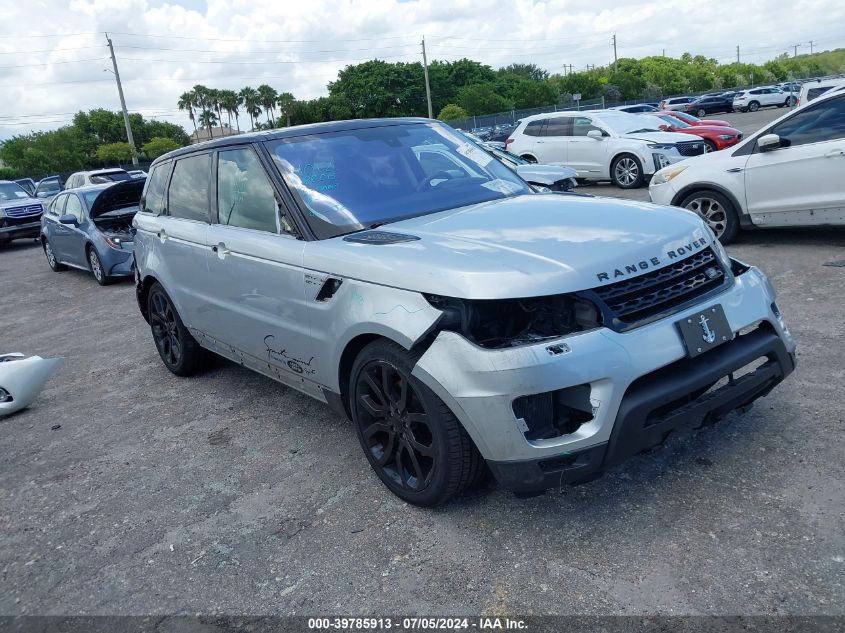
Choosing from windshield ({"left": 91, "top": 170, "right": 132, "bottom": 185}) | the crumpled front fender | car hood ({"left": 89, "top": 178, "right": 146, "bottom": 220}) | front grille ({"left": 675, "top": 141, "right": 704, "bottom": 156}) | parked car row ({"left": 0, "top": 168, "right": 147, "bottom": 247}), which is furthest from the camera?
windshield ({"left": 91, "top": 170, "right": 132, "bottom": 185})

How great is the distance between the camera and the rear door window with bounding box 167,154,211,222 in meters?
4.65

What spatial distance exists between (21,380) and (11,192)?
53.9 ft

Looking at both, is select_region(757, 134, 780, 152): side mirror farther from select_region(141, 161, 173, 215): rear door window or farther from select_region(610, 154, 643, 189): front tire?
select_region(610, 154, 643, 189): front tire

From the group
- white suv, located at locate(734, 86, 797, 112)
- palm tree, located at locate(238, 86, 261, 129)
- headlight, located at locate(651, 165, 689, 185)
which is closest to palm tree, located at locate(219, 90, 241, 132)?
Answer: palm tree, located at locate(238, 86, 261, 129)

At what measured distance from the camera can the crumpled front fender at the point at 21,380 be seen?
16.9 ft

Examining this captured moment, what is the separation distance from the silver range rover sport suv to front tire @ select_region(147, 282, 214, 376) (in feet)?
3.56

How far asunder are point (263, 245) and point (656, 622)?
8.65 feet

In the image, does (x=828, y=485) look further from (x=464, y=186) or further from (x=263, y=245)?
(x=263, y=245)

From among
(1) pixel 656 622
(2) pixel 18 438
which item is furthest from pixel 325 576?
(2) pixel 18 438

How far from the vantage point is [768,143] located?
23.6 ft

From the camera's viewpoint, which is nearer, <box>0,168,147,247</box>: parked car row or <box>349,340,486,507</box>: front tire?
<box>349,340,486,507</box>: front tire

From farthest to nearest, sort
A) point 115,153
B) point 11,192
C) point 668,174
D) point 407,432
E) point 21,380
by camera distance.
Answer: point 115,153 → point 11,192 → point 668,174 → point 21,380 → point 407,432

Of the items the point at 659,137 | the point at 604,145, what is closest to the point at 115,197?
the point at 604,145

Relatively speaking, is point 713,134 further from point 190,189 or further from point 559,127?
point 190,189
